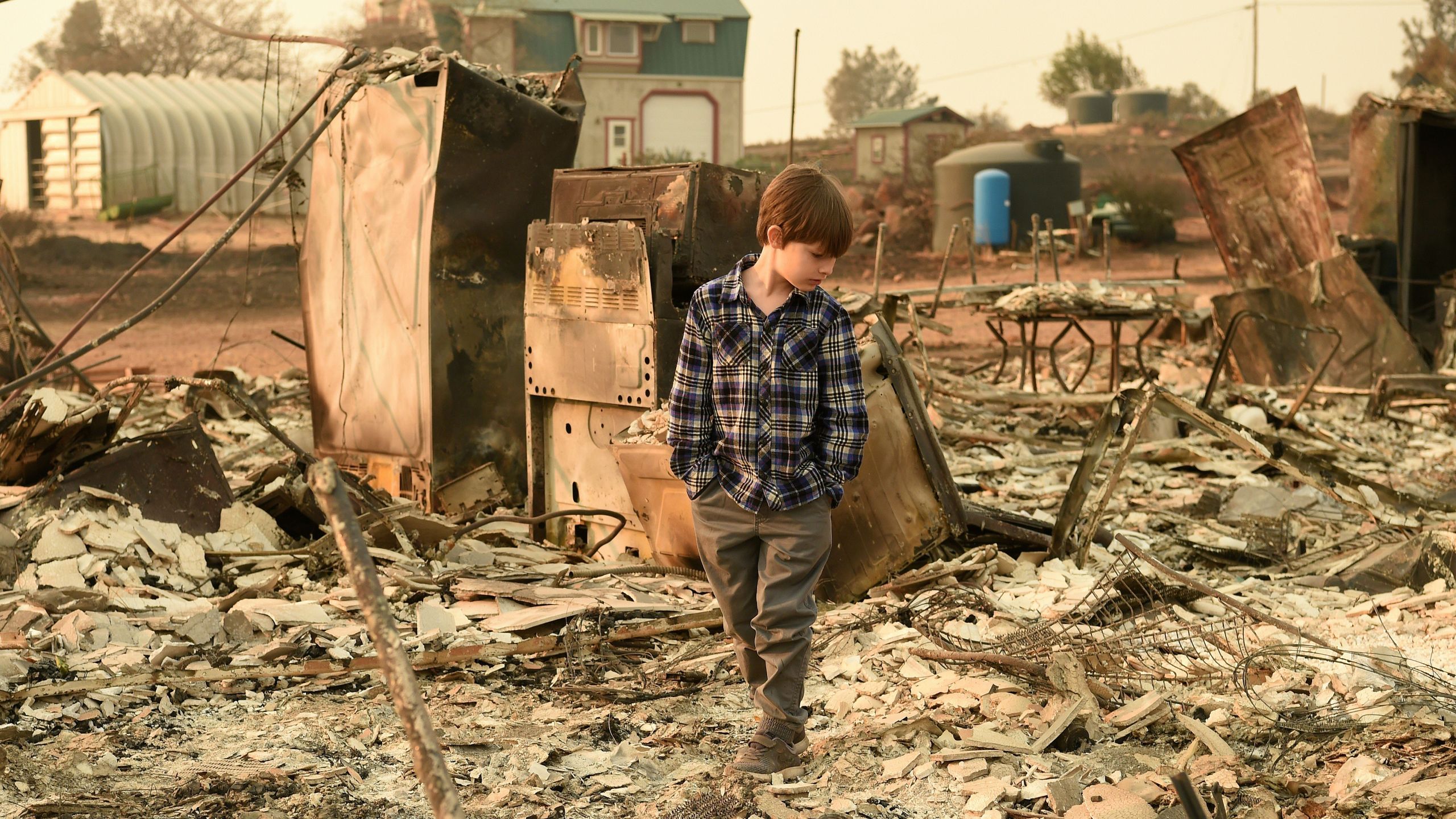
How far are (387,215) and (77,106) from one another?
2521cm

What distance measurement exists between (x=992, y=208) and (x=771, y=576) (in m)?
24.4

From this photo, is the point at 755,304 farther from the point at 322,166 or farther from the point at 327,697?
the point at 322,166

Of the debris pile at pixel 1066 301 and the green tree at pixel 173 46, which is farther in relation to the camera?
the green tree at pixel 173 46

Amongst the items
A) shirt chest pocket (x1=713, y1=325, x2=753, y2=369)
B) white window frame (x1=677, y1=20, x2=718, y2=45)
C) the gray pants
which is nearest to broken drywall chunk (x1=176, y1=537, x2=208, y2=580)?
the gray pants

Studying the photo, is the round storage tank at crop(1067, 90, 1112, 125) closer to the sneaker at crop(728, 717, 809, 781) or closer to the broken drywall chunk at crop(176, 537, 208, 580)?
the broken drywall chunk at crop(176, 537, 208, 580)

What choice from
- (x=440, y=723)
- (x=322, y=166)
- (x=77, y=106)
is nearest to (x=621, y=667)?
(x=440, y=723)

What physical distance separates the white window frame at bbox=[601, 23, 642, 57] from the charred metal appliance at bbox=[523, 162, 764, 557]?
31.4 m

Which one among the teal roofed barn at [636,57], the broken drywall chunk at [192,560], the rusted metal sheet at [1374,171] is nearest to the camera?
the broken drywall chunk at [192,560]

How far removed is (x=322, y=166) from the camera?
714 cm

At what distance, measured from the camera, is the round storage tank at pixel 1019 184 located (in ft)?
88.8

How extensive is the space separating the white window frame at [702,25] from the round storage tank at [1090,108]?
60.6 ft

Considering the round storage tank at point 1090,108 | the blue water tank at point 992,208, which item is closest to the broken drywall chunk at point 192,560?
the blue water tank at point 992,208

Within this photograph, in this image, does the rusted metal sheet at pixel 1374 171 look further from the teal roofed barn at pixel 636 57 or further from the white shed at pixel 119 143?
the teal roofed barn at pixel 636 57

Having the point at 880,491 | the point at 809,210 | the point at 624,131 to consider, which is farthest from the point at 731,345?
the point at 624,131
